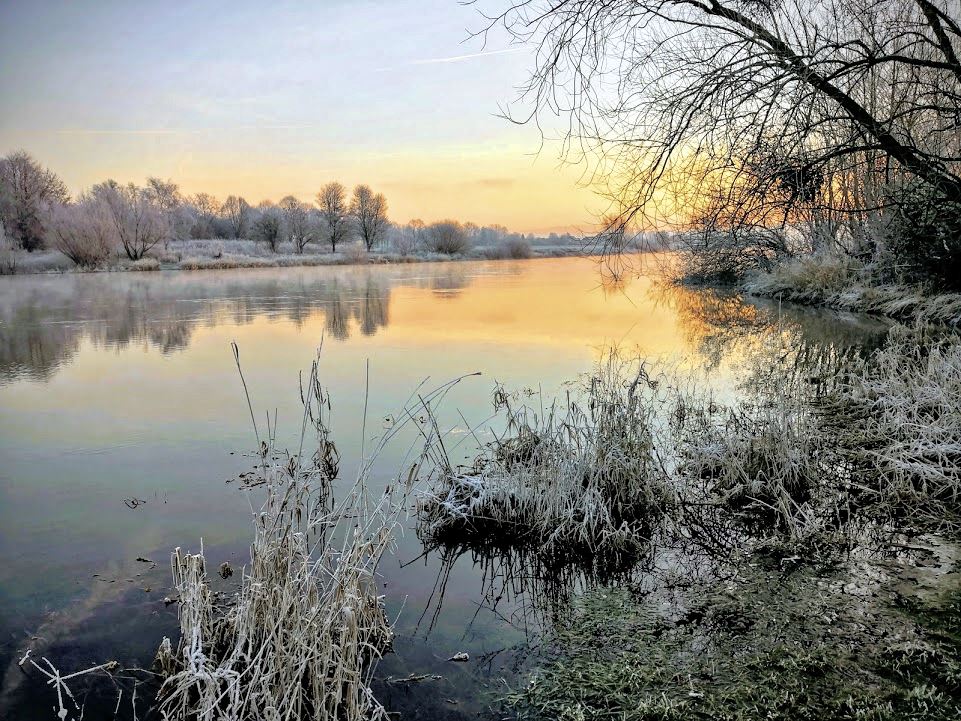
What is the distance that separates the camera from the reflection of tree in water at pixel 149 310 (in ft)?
43.0

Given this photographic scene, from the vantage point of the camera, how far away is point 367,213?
67.4m

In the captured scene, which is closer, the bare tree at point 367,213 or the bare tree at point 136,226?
the bare tree at point 136,226

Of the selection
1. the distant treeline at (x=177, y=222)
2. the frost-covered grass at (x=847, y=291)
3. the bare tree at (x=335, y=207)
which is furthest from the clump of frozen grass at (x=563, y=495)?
the bare tree at (x=335, y=207)

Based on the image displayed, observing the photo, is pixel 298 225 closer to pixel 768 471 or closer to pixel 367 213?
pixel 367 213

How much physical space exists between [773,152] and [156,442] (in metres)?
6.64

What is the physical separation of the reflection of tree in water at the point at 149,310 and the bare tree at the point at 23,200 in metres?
10.1

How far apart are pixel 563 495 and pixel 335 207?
212ft

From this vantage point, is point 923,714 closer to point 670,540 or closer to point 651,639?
point 651,639

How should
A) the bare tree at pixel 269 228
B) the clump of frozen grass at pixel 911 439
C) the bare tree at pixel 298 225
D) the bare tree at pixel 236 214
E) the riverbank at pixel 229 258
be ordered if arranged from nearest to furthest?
the clump of frozen grass at pixel 911 439
the riverbank at pixel 229 258
the bare tree at pixel 269 228
the bare tree at pixel 298 225
the bare tree at pixel 236 214

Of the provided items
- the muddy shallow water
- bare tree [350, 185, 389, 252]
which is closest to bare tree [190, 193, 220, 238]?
bare tree [350, 185, 389, 252]

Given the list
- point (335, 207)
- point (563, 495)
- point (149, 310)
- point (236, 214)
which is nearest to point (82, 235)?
point (149, 310)

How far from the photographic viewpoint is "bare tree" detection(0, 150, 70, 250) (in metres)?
39.0

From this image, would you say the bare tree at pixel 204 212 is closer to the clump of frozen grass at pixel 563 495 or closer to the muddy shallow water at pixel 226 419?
the muddy shallow water at pixel 226 419

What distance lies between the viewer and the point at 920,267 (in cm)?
1305
